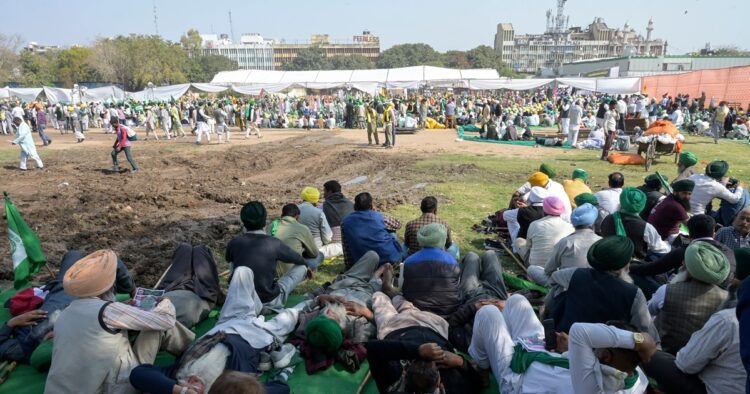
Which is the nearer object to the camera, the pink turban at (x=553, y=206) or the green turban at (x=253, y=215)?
the green turban at (x=253, y=215)

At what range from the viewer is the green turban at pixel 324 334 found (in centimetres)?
367

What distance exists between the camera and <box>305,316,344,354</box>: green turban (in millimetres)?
3672

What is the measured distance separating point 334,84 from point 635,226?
2915 centimetres

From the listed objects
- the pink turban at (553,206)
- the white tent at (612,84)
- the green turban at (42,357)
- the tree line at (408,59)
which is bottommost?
the green turban at (42,357)

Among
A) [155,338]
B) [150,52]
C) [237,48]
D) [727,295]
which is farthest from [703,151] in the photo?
[237,48]

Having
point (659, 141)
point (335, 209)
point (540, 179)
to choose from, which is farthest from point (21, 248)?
point (659, 141)

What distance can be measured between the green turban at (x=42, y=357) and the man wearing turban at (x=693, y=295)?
16.1 feet

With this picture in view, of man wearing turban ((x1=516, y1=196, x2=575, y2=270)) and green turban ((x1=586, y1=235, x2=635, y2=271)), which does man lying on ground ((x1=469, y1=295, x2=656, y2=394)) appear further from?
man wearing turban ((x1=516, y1=196, x2=575, y2=270))

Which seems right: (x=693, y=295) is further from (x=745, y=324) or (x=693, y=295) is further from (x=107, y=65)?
(x=107, y=65)

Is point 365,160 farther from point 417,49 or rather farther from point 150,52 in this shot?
point 417,49

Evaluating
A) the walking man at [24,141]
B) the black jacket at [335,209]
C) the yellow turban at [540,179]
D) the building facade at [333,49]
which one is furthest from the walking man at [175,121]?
the building facade at [333,49]

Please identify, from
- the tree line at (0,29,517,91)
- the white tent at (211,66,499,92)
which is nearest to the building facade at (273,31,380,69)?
the tree line at (0,29,517,91)

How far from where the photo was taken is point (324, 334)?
3703mm

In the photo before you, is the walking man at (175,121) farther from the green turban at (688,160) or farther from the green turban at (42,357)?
the green turban at (688,160)
